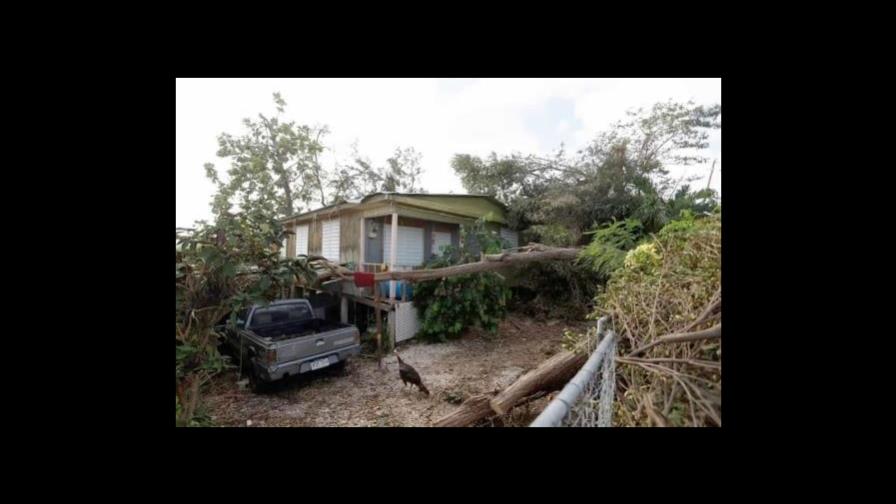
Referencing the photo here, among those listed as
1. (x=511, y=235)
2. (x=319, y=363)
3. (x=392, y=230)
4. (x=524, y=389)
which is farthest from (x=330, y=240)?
(x=524, y=389)

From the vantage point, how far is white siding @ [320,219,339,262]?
823 centimetres

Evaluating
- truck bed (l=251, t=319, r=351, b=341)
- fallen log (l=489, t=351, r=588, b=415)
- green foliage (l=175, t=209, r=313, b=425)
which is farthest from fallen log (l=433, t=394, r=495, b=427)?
truck bed (l=251, t=319, r=351, b=341)

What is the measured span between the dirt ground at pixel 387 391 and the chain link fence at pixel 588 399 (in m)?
1.46

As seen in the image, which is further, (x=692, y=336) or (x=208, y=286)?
(x=208, y=286)

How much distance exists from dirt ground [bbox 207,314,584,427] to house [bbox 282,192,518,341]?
1.17 m

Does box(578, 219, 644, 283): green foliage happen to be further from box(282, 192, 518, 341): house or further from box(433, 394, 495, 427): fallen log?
box(433, 394, 495, 427): fallen log

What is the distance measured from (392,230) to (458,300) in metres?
1.99

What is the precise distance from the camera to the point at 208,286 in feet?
7.74

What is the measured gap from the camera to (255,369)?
355 cm

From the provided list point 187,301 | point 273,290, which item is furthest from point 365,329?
point 187,301

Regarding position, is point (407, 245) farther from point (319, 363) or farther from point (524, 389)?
point (524, 389)
